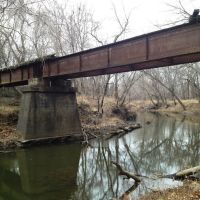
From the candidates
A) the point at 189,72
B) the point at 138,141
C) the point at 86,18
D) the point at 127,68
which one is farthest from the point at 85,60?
the point at 189,72

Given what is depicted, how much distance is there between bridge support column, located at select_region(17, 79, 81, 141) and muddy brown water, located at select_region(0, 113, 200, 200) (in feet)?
4.58

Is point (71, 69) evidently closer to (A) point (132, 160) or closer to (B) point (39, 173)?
(A) point (132, 160)

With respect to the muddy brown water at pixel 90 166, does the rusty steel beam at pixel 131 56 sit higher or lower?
higher

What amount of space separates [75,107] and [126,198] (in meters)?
12.2

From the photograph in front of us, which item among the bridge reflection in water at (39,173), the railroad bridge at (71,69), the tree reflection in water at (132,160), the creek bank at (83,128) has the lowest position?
the tree reflection in water at (132,160)

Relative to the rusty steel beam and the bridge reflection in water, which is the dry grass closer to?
the bridge reflection in water

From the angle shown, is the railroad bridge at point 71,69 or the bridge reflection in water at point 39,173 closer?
the bridge reflection in water at point 39,173

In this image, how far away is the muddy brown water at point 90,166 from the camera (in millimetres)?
9352

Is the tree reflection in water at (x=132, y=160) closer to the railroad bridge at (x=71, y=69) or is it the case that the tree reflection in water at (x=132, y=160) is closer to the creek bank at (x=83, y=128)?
the creek bank at (x=83, y=128)

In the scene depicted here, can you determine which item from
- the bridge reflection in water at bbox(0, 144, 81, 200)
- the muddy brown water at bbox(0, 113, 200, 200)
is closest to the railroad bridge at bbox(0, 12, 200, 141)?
the muddy brown water at bbox(0, 113, 200, 200)

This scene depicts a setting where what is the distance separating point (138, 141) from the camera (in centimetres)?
1966

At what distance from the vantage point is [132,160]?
1397 centimetres

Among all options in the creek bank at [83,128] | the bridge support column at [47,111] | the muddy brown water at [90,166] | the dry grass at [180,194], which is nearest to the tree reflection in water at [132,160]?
the muddy brown water at [90,166]

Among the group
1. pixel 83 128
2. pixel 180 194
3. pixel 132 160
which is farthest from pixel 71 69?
pixel 180 194
